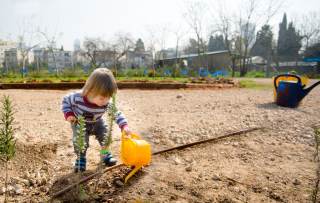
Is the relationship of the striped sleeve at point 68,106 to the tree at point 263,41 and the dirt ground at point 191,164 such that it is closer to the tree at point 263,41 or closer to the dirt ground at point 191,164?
the dirt ground at point 191,164

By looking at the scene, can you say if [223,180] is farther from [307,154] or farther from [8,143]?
[8,143]

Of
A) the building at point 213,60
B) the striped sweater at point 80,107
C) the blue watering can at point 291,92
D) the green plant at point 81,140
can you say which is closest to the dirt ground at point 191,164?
the green plant at point 81,140

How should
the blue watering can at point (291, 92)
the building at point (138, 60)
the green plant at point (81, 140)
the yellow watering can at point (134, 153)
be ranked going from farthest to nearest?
the building at point (138, 60)
the blue watering can at point (291, 92)
the yellow watering can at point (134, 153)
the green plant at point (81, 140)

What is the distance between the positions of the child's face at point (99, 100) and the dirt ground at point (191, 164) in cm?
55

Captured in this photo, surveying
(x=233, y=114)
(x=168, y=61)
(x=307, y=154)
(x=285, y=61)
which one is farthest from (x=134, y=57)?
(x=307, y=154)

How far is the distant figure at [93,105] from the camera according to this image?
78.6 inches

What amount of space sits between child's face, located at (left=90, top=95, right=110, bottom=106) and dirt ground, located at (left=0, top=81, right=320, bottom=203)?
545mm

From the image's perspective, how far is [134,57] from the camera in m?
30.6

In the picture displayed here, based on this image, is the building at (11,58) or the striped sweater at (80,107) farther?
the building at (11,58)

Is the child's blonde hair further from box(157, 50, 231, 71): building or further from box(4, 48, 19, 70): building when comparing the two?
box(157, 50, 231, 71): building

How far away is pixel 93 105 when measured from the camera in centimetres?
222

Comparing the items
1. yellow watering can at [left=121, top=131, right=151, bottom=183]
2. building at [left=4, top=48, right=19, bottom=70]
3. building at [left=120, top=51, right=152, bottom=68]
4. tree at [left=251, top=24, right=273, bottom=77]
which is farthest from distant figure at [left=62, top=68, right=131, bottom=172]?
building at [left=120, top=51, right=152, bottom=68]

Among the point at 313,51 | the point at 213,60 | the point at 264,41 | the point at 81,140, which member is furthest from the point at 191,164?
the point at 264,41

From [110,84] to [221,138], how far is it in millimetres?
1739
